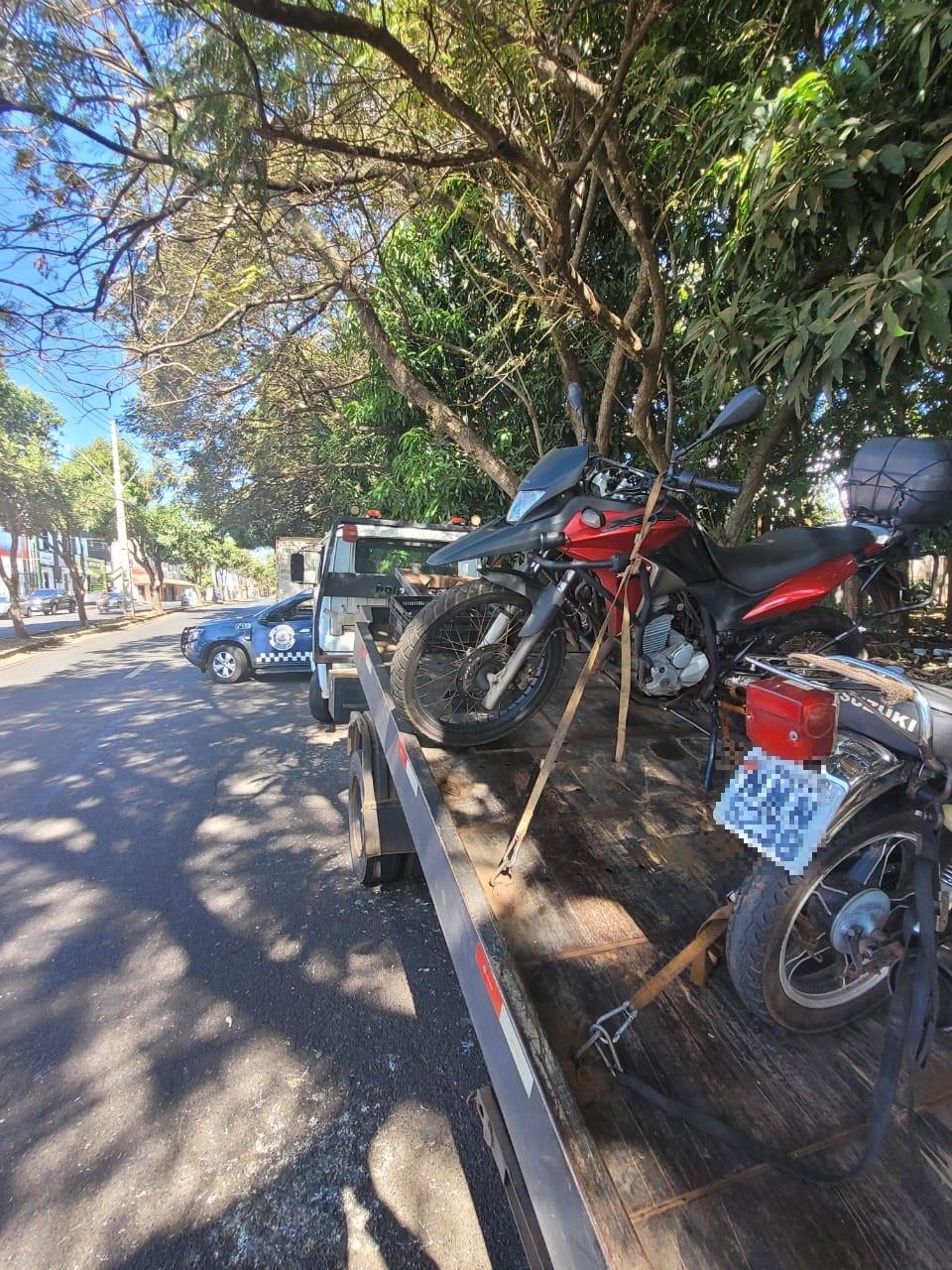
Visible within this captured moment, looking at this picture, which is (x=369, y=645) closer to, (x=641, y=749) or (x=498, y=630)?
(x=498, y=630)

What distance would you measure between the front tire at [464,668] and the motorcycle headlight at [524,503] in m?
0.30

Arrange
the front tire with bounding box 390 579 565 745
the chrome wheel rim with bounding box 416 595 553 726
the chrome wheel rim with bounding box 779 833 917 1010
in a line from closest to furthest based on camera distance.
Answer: the chrome wheel rim with bounding box 779 833 917 1010
the front tire with bounding box 390 579 565 745
the chrome wheel rim with bounding box 416 595 553 726

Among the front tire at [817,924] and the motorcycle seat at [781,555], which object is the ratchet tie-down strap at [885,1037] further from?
the motorcycle seat at [781,555]

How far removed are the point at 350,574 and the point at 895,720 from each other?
5.27 metres

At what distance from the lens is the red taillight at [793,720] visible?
1330 millimetres

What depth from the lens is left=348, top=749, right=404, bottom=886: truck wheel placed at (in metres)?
3.30

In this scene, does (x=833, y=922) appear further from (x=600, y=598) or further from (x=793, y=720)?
(x=600, y=598)

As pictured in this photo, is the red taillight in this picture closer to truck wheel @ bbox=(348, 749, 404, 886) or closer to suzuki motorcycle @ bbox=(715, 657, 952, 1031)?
suzuki motorcycle @ bbox=(715, 657, 952, 1031)

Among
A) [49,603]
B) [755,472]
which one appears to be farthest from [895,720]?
[49,603]

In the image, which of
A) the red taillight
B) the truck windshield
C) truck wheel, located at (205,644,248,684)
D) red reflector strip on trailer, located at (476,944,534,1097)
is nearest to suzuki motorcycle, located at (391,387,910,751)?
the red taillight

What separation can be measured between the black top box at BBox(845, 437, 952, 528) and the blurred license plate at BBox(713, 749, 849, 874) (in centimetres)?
188

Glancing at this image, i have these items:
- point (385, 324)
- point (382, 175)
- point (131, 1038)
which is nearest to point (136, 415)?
point (385, 324)

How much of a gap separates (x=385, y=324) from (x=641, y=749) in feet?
21.7

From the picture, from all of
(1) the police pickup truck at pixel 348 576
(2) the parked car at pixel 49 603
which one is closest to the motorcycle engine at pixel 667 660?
(1) the police pickup truck at pixel 348 576
